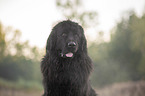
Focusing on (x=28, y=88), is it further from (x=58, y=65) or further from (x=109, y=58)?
(x=58, y=65)

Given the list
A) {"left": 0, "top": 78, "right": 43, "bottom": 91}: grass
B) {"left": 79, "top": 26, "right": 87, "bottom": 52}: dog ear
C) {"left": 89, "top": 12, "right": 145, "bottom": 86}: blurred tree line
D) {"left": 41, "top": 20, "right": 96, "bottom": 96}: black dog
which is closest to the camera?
{"left": 41, "top": 20, "right": 96, "bottom": 96}: black dog

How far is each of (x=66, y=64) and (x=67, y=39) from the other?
0.74m

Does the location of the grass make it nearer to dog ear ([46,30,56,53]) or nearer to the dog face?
dog ear ([46,30,56,53])

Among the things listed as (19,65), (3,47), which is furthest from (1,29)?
(19,65)

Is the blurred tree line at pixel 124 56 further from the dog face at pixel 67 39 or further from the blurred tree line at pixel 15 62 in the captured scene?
the dog face at pixel 67 39

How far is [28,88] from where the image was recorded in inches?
1073

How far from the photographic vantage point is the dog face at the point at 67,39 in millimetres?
5043

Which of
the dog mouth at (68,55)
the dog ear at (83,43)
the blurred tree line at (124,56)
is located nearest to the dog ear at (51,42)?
the dog mouth at (68,55)

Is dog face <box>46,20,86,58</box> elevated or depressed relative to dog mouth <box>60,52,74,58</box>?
elevated

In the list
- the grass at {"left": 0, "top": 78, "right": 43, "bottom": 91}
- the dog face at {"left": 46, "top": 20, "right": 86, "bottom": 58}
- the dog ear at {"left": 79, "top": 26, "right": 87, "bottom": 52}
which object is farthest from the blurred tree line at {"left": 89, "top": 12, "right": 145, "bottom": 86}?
the dog face at {"left": 46, "top": 20, "right": 86, "bottom": 58}

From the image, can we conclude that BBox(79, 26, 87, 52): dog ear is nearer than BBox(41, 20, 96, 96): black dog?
No

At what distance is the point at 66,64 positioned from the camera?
519 centimetres

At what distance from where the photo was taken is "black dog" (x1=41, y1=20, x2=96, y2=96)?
199 inches

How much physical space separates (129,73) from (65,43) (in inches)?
983
